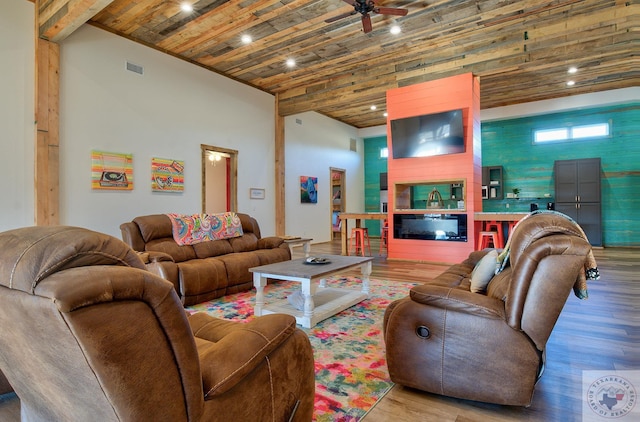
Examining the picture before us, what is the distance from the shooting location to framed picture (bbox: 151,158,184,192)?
5.55 metres

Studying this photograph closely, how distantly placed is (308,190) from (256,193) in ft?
6.23

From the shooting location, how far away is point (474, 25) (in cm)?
493

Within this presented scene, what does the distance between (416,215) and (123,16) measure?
5.58m

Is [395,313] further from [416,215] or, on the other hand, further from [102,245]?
[416,215]

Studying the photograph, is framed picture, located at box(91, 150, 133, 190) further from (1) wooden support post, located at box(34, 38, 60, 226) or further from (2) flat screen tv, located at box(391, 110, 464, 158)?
(2) flat screen tv, located at box(391, 110, 464, 158)

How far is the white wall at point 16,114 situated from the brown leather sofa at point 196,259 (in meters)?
1.47

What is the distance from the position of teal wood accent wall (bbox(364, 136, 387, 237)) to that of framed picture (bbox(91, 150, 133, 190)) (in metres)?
7.72

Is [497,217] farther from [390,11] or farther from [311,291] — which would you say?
[311,291]

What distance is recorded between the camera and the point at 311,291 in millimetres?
2852

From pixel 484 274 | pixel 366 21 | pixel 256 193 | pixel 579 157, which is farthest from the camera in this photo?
pixel 579 157

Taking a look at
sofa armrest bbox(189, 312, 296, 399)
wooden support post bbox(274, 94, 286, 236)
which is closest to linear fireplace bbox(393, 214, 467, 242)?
wooden support post bbox(274, 94, 286, 236)

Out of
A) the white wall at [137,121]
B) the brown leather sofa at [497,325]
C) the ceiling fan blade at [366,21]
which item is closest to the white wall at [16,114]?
the white wall at [137,121]

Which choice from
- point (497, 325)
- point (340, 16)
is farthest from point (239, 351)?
point (340, 16)

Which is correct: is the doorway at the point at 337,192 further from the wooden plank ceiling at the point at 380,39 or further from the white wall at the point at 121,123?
the wooden plank ceiling at the point at 380,39
